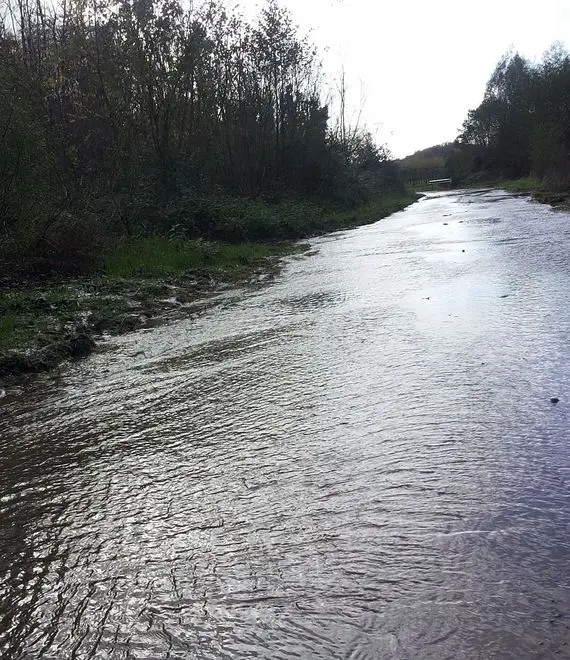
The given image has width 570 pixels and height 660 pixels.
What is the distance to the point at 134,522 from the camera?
331cm

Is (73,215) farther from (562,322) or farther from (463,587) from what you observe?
(463,587)

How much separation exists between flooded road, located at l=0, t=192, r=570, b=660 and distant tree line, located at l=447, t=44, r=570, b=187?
32.0 meters

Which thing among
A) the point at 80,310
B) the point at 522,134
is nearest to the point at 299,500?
the point at 80,310

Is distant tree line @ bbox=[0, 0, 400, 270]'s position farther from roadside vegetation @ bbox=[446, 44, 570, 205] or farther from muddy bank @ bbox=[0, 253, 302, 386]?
roadside vegetation @ bbox=[446, 44, 570, 205]

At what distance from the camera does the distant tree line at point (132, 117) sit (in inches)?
476

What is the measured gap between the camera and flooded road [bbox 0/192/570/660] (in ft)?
7.85

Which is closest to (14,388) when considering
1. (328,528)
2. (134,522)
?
(134,522)

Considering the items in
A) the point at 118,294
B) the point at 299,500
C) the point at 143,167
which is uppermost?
the point at 143,167

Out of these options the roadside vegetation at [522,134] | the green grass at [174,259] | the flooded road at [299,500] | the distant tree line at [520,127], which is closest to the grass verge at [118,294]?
the green grass at [174,259]

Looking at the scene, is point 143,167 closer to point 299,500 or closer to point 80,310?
point 80,310

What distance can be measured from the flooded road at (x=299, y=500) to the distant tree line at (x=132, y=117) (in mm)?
6710

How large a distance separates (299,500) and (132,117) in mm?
22174

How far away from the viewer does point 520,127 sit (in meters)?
54.8

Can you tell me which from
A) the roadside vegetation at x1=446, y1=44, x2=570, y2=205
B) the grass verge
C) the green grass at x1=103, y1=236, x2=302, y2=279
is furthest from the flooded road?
the roadside vegetation at x1=446, y1=44, x2=570, y2=205
